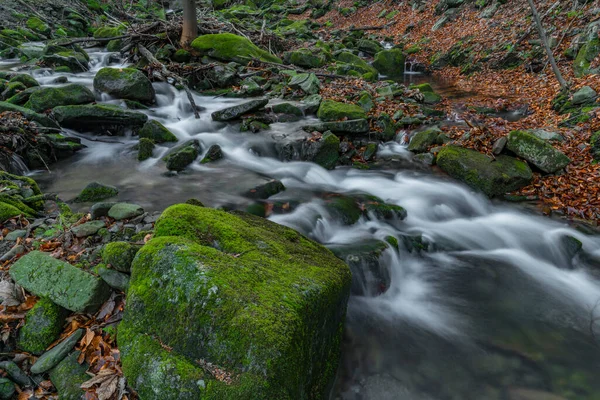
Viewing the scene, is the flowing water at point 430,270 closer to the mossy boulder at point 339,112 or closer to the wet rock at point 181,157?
the wet rock at point 181,157

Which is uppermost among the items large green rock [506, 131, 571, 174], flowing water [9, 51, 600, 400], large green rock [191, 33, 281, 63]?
large green rock [191, 33, 281, 63]

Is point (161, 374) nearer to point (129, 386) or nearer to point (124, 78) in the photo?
point (129, 386)

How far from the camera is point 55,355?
105 inches

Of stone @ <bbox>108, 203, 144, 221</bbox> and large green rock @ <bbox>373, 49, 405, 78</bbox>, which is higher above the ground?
large green rock @ <bbox>373, 49, 405, 78</bbox>

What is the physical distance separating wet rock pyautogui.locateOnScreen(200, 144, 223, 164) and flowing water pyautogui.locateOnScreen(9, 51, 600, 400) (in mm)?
188

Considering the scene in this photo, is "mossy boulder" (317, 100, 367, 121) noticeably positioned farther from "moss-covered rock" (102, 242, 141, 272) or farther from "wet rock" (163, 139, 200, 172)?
"moss-covered rock" (102, 242, 141, 272)

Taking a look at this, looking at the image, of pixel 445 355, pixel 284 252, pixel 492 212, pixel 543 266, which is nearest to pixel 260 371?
pixel 284 252

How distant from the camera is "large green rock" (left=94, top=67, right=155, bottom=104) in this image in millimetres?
9617

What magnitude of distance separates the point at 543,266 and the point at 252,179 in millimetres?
5230

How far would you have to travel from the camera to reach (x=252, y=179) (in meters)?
7.19

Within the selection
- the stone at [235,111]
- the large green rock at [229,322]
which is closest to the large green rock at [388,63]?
the stone at [235,111]

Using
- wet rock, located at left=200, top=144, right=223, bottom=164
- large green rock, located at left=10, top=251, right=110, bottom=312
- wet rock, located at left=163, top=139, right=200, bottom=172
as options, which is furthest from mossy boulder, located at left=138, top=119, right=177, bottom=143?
large green rock, located at left=10, top=251, right=110, bottom=312

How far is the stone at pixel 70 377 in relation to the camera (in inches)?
95.8

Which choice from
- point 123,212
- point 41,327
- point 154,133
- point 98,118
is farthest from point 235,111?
point 41,327
